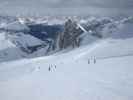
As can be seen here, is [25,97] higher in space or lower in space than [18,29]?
lower

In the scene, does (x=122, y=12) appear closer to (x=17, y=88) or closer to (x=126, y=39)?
(x=126, y=39)

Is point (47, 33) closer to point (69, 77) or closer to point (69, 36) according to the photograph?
point (69, 36)

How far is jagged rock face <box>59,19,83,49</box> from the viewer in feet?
6.84

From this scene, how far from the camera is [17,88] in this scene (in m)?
2.05

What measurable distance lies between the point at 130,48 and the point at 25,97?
0.94 meters

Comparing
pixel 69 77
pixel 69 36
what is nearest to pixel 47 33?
pixel 69 36

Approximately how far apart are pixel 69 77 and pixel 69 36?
0.33 meters

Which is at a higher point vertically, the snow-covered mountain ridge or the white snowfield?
the snow-covered mountain ridge

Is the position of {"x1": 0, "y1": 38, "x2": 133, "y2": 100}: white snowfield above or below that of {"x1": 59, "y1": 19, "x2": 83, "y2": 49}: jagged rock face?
below

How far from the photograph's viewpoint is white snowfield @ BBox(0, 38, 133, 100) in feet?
6.71

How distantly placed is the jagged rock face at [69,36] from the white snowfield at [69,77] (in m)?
0.07

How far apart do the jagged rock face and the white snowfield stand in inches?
2.6

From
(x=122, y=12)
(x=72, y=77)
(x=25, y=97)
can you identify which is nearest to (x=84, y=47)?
(x=72, y=77)

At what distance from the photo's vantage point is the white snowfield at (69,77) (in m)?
2.04
